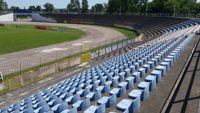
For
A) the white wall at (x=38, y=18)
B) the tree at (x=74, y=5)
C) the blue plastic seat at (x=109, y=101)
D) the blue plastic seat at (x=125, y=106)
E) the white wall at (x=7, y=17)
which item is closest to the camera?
the blue plastic seat at (x=125, y=106)

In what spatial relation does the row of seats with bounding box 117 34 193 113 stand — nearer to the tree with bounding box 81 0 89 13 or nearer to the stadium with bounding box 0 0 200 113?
the stadium with bounding box 0 0 200 113

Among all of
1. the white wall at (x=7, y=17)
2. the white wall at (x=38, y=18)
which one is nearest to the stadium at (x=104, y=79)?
the white wall at (x=7, y=17)

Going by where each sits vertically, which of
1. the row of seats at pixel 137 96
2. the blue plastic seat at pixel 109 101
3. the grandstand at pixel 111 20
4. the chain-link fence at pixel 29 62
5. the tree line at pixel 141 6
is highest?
the tree line at pixel 141 6

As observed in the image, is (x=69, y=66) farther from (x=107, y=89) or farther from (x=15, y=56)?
(x=107, y=89)

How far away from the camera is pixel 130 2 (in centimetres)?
12688

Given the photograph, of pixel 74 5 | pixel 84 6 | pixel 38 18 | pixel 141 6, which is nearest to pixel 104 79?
pixel 141 6

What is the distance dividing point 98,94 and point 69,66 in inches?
708

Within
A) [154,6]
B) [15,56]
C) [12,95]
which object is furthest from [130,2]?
[12,95]

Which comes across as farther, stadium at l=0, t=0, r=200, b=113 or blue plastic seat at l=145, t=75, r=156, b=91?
blue plastic seat at l=145, t=75, r=156, b=91

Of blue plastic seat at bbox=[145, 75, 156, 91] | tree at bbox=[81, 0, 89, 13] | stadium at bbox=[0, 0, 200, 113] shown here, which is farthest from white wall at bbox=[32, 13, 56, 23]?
blue plastic seat at bbox=[145, 75, 156, 91]

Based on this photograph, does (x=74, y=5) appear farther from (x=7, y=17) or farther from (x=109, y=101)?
(x=109, y=101)

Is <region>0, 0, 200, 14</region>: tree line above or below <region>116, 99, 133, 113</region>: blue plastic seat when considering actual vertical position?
above

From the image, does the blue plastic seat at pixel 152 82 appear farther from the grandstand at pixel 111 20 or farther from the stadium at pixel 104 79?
the grandstand at pixel 111 20

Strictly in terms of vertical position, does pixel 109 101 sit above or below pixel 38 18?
below
